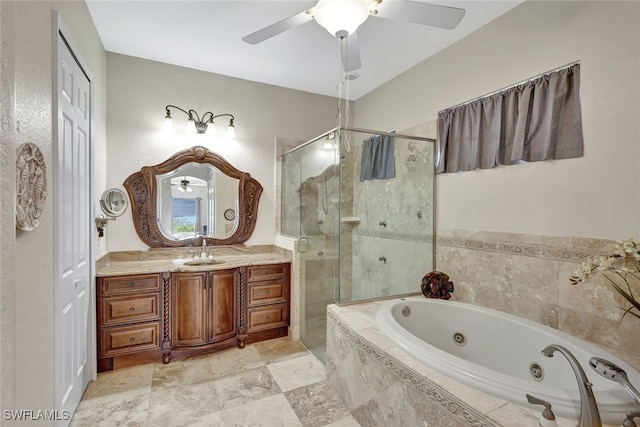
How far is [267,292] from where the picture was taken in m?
2.80

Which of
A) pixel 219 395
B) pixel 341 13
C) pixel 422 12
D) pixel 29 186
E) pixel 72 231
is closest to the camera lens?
pixel 29 186

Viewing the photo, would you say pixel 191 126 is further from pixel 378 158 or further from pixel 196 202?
pixel 378 158

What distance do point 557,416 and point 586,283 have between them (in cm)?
95

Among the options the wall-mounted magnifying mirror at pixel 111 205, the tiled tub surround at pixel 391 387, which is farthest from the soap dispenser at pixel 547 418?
the wall-mounted magnifying mirror at pixel 111 205

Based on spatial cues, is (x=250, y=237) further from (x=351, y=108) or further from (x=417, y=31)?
(x=417, y=31)

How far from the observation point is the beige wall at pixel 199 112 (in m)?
2.64

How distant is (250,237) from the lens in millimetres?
3146

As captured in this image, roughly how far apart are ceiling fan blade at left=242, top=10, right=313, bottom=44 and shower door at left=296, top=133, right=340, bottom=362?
963 millimetres

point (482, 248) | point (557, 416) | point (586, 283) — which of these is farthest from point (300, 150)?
point (557, 416)

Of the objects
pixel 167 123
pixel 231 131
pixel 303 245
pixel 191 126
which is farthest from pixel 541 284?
pixel 167 123

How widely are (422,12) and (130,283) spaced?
8.90 feet

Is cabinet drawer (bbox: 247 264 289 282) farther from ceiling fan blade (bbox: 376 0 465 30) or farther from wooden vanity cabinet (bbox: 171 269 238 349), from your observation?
ceiling fan blade (bbox: 376 0 465 30)

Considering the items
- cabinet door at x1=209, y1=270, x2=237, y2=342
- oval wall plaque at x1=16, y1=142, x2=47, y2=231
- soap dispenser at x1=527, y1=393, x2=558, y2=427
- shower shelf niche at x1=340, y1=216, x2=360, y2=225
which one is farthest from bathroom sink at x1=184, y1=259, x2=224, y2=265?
soap dispenser at x1=527, y1=393, x2=558, y2=427

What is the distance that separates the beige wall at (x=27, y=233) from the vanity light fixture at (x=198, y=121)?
115 cm
